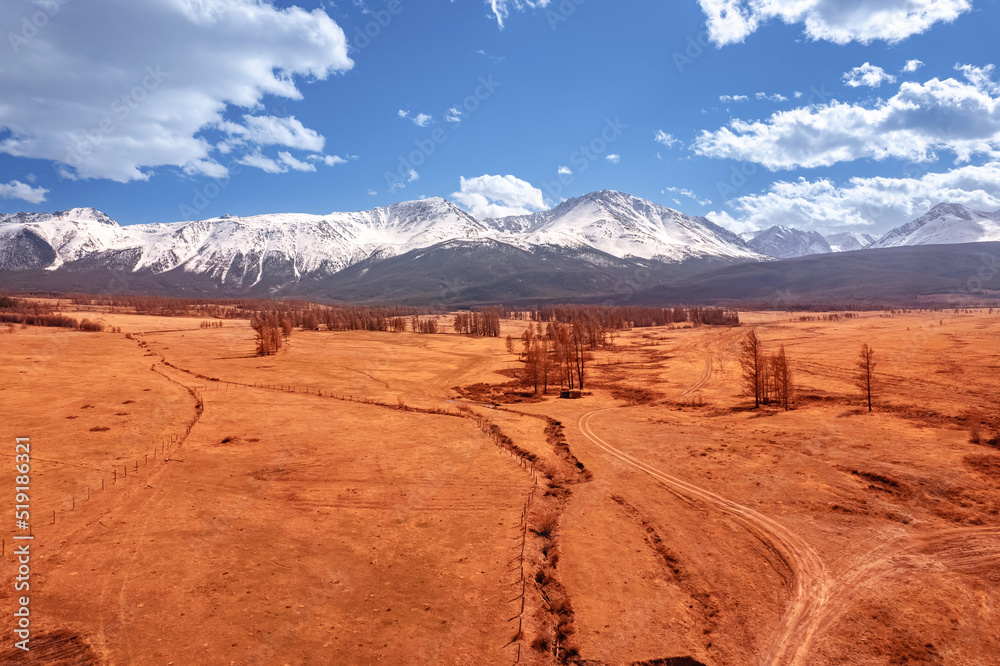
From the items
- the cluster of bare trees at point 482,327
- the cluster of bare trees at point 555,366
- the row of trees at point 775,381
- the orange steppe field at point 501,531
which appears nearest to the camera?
the orange steppe field at point 501,531

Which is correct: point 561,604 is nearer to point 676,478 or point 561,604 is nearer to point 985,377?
point 676,478

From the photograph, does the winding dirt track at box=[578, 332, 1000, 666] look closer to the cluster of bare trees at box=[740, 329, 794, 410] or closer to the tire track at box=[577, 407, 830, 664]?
the tire track at box=[577, 407, 830, 664]

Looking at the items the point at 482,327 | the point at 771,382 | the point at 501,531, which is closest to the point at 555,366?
the point at 771,382

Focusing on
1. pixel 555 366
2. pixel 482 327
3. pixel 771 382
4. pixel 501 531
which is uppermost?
pixel 482 327

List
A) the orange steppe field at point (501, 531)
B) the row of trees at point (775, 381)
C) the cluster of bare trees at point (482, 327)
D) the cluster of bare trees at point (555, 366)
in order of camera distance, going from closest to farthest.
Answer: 1. the orange steppe field at point (501, 531)
2. the row of trees at point (775, 381)
3. the cluster of bare trees at point (555, 366)
4. the cluster of bare trees at point (482, 327)

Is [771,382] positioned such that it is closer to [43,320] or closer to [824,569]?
[824,569]

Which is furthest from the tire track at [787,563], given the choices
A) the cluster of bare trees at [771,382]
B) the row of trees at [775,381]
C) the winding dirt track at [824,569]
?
the row of trees at [775,381]

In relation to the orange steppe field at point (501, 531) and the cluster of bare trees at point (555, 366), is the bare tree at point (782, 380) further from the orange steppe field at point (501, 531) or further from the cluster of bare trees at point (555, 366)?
the cluster of bare trees at point (555, 366)

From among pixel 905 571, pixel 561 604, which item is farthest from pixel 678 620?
pixel 905 571
